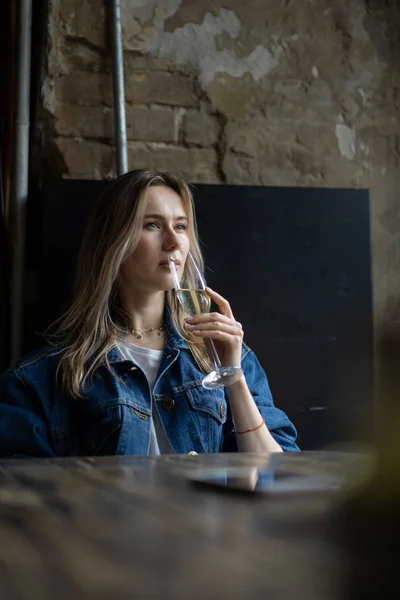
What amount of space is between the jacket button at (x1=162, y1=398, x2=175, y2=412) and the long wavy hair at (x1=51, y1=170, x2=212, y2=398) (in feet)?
0.54

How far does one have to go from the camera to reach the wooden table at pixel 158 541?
290 mm

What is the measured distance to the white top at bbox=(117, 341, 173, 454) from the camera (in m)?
1.83

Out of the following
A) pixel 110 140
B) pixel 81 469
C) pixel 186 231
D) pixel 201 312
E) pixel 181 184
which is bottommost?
pixel 81 469

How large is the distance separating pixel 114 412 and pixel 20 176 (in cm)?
97

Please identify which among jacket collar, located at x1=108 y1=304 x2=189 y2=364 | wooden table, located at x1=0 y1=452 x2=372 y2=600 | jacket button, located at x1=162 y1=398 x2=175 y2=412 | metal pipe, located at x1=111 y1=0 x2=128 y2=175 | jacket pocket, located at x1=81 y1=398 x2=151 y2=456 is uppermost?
metal pipe, located at x1=111 y1=0 x2=128 y2=175

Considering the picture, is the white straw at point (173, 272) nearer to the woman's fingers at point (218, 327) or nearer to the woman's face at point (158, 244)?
the woman's face at point (158, 244)

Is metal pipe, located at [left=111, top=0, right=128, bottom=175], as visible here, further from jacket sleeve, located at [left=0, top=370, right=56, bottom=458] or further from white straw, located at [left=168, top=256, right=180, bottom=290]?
jacket sleeve, located at [left=0, top=370, right=56, bottom=458]

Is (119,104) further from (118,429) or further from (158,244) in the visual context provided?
(118,429)

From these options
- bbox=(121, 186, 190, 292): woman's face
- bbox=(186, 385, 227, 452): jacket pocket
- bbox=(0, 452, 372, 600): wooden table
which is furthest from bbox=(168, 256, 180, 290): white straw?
bbox=(0, 452, 372, 600): wooden table

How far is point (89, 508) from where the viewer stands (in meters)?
0.50

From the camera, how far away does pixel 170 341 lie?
2.02 meters

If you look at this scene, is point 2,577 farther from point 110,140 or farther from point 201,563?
point 110,140

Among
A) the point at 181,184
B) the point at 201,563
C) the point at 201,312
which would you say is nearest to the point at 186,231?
the point at 181,184

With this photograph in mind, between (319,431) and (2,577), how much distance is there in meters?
2.16
